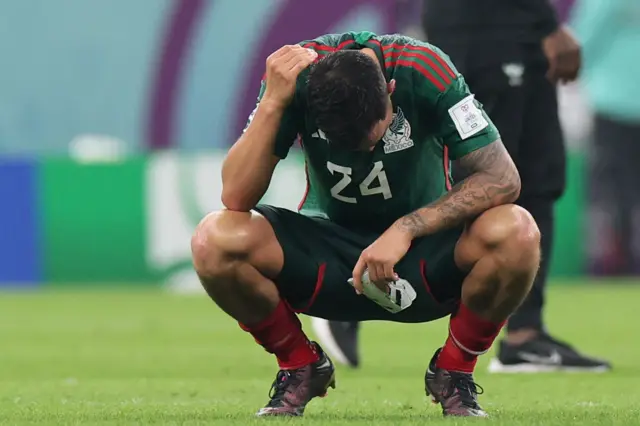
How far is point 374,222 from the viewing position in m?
4.84

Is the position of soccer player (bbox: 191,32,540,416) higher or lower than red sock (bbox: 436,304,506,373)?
higher

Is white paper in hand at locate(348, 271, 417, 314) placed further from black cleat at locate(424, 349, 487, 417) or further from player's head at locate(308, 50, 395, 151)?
player's head at locate(308, 50, 395, 151)

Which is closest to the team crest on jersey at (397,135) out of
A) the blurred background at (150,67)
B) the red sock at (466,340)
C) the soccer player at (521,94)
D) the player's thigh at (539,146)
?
the red sock at (466,340)

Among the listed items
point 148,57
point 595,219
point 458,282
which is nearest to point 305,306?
point 458,282

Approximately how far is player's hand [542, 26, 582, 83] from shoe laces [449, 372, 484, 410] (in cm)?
225

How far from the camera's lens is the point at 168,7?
1530 centimetres

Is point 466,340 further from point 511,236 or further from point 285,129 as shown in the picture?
point 285,129

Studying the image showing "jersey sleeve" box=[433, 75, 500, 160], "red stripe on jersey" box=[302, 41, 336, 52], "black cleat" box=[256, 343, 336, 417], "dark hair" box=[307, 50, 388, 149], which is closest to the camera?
"dark hair" box=[307, 50, 388, 149]

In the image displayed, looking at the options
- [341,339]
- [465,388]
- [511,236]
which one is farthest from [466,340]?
[341,339]

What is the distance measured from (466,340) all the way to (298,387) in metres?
0.52

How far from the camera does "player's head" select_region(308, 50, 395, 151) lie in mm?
4266

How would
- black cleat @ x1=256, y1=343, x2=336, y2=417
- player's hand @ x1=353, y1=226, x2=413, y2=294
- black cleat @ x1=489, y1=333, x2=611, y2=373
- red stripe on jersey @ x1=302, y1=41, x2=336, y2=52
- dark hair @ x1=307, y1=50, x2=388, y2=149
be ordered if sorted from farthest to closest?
black cleat @ x1=489, y1=333, x2=611, y2=373 < black cleat @ x1=256, y1=343, x2=336, y2=417 < red stripe on jersey @ x1=302, y1=41, x2=336, y2=52 < player's hand @ x1=353, y1=226, x2=413, y2=294 < dark hair @ x1=307, y1=50, x2=388, y2=149

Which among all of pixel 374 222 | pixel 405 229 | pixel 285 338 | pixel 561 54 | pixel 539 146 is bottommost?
pixel 539 146

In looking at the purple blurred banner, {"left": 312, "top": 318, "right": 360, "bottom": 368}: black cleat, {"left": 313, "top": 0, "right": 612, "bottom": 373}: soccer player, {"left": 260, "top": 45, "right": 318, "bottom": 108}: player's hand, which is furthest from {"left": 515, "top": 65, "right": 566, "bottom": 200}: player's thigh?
the purple blurred banner
